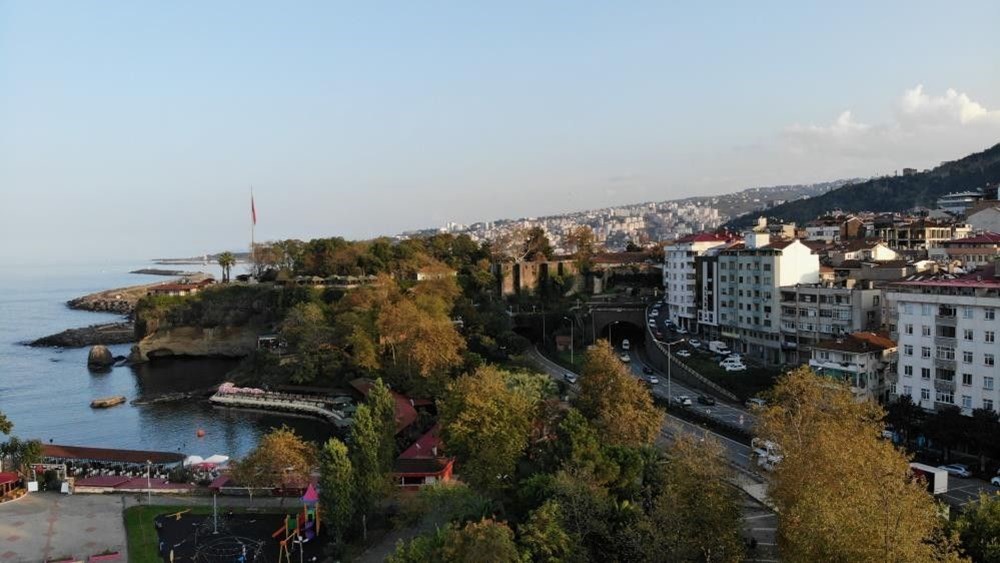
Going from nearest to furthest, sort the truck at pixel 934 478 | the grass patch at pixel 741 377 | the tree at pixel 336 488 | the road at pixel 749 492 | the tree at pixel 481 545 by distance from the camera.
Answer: the tree at pixel 481 545 → the road at pixel 749 492 → the tree at pixel 336 488 → the truck at pixel 934 478 → the grass patch at pixel 741 377

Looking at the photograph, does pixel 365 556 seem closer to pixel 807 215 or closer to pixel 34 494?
pixel 34 494

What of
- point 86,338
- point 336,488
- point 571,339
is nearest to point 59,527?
point 336,488

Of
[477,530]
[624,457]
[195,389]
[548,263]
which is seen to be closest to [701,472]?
[624,457]

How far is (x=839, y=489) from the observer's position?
65.8 ft

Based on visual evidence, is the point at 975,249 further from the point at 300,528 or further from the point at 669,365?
the point at 300,528

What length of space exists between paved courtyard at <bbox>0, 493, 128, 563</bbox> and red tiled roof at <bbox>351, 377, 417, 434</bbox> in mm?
13351

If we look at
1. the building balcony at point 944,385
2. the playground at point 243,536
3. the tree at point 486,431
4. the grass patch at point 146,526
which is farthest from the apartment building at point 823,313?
the grass patch at point 146,526

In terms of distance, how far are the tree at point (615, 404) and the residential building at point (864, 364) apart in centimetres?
1184

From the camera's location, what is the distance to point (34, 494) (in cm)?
3259

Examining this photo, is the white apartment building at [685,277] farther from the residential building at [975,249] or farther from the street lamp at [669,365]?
the residential building at [975,249]

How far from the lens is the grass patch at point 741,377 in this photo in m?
44.3

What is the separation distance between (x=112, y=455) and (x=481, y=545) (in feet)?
93.9

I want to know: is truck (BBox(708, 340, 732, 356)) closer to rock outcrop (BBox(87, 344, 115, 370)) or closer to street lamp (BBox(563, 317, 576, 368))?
street lamp (BBox(563, 317, 576, 368))

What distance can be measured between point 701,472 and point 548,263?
2266 inches
